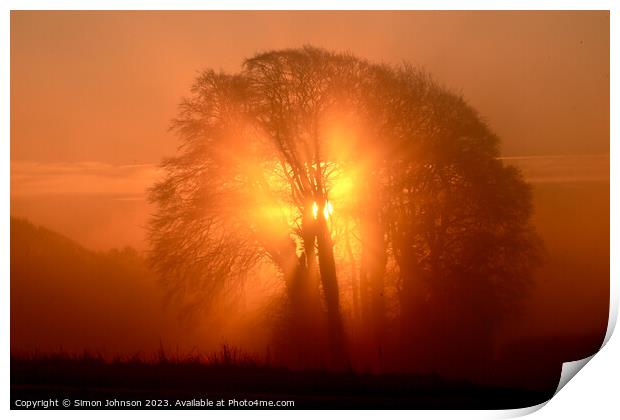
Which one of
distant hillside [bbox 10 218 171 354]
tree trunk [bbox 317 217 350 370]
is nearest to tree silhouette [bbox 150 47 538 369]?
tree trunk [bbox 317 217 350 370]

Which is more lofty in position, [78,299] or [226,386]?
[78,299]

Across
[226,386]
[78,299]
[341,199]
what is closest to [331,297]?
[341,199]

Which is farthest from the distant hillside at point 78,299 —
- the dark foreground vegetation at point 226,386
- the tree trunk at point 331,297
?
the tree trunk at point 331,297

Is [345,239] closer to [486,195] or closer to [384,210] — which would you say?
[384,210]

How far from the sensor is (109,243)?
6352 mm

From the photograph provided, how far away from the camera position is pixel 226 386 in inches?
250

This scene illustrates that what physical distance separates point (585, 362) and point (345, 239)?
155 cm

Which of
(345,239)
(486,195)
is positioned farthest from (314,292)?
(486,195)

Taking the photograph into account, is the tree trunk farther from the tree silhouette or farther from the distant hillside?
the distant hillside

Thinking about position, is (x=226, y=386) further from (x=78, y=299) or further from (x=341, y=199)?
(x=341, y=199)

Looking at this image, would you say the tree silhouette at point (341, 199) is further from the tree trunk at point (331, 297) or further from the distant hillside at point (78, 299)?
the distant hillside at point (78, 299)

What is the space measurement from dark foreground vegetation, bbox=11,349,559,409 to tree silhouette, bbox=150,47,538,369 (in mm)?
214

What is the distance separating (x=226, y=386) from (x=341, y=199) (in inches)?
49.5

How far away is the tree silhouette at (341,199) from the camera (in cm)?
636
